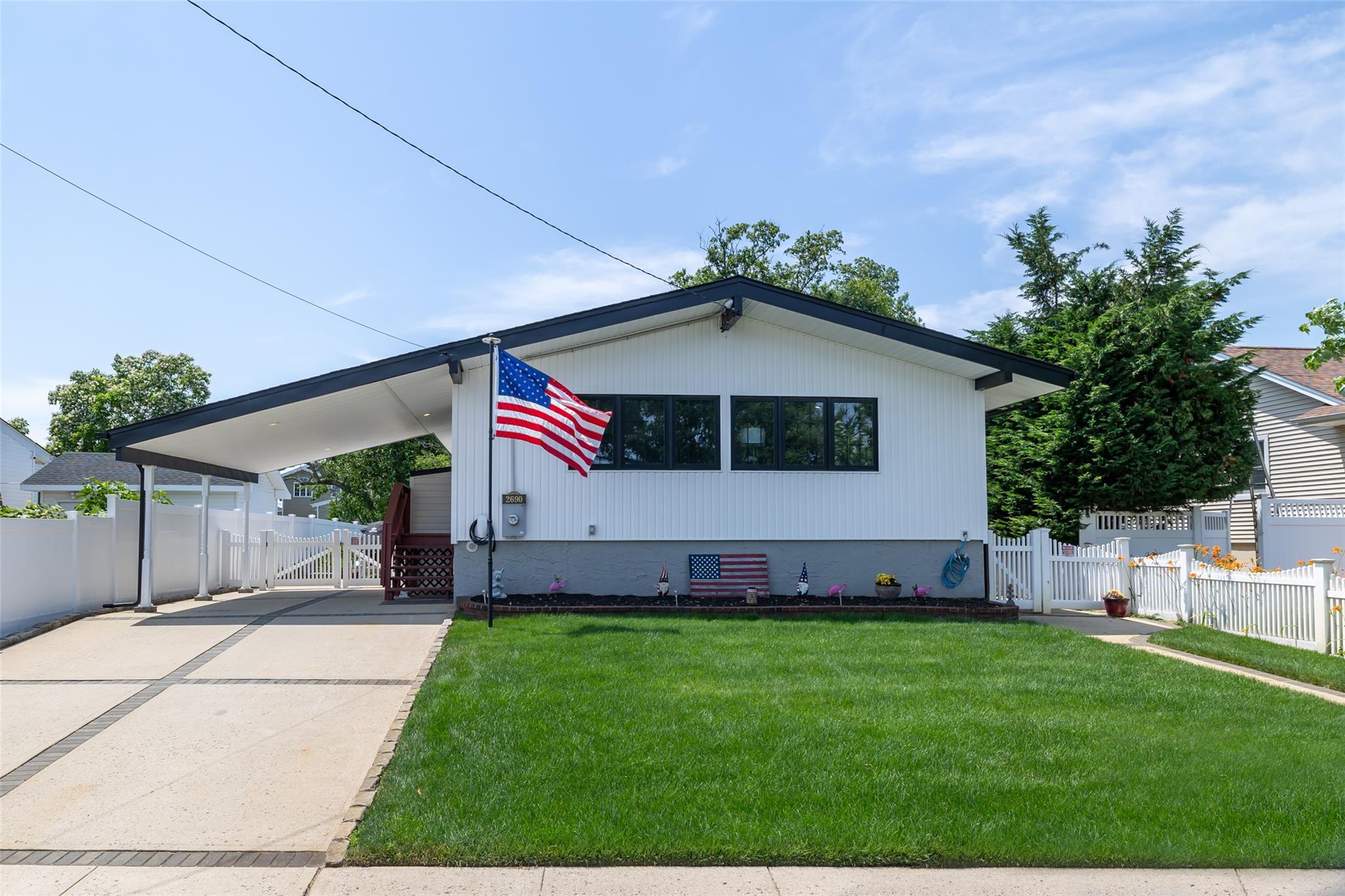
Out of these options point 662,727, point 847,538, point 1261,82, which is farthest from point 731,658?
point 1261,82

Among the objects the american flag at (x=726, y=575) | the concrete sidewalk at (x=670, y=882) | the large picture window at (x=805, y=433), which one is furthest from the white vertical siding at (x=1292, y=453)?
the concrete sidewalk at (x=670, y=882)

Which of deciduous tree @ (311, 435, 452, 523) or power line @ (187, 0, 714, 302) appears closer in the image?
power line @ (187, 0, 714, 302)

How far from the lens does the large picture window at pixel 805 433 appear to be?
15.0m

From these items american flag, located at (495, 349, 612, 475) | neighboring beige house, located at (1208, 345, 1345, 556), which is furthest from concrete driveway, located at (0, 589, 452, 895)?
neighboring beige house, located at (1208, 345, 1345, 556)

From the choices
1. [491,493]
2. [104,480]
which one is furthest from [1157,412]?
[104,480]

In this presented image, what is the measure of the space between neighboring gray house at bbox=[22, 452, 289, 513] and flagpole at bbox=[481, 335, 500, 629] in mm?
22399

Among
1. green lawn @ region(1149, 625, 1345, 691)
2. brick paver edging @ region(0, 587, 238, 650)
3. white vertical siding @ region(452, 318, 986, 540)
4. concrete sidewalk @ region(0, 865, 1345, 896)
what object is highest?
white vertical siding @ region(452, 318, 986, 540)

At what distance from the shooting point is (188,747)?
706 cm

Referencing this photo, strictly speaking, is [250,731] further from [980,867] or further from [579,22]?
[579,22]

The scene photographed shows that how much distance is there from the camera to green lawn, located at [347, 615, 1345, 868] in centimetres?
511

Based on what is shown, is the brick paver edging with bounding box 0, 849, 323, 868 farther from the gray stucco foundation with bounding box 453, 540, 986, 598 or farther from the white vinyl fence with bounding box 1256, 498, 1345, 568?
the white vinyl fence with bounding box 1256, 498, 1345, 568

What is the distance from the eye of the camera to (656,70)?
42.4 ft

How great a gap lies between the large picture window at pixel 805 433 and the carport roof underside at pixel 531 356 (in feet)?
3.72

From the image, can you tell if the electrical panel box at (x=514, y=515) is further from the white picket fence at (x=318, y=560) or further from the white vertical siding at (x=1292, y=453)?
the white vertical siding at (x=1292, y=453)
